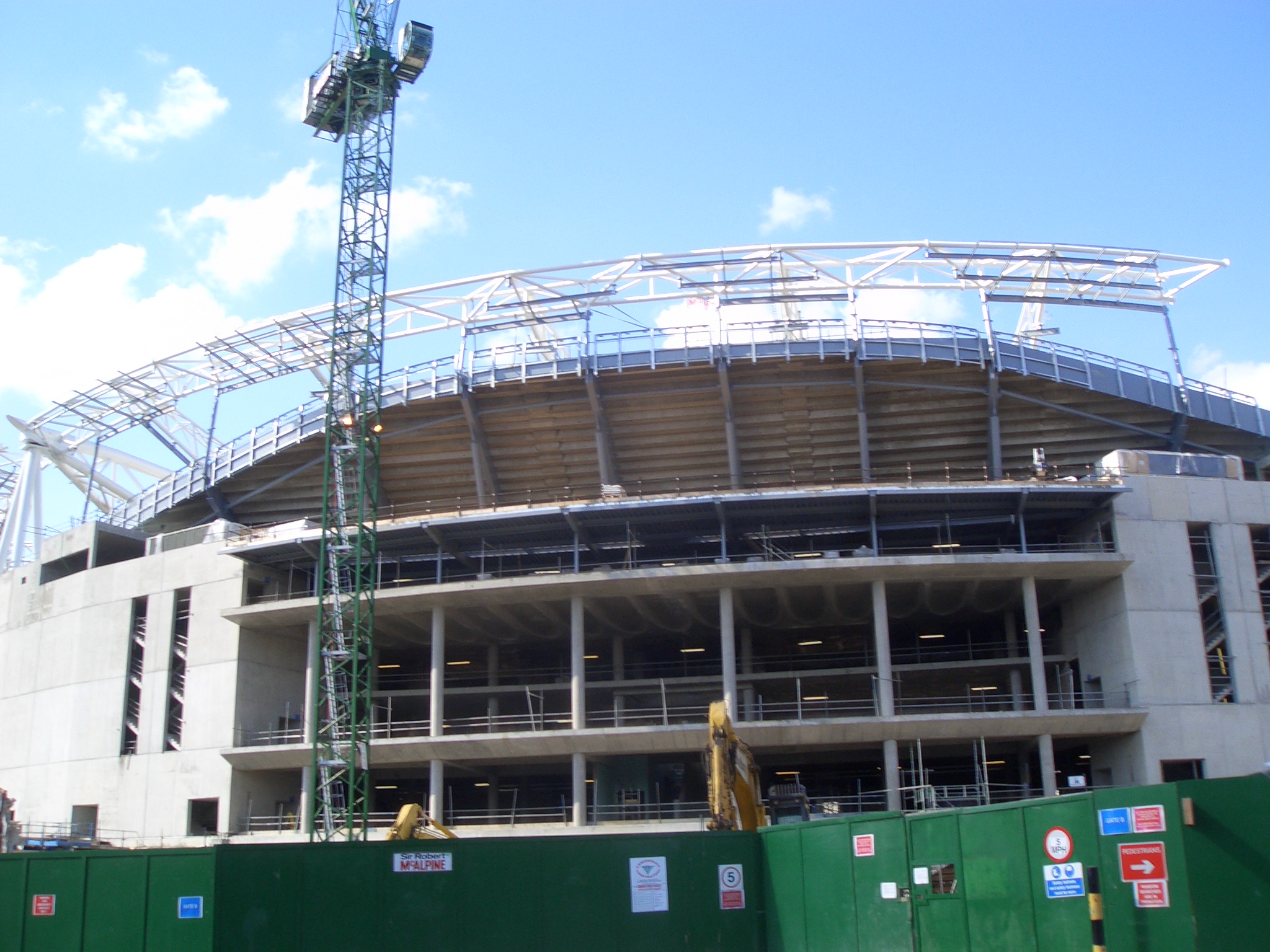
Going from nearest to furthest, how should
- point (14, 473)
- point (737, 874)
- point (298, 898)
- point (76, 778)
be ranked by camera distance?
point (298, 898)
point (737, 874)
point (76, 778)
point (14, 473)

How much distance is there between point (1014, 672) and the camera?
41469 millimetres

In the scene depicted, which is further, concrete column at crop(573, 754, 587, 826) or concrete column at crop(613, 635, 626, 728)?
concrete column at crop(613, 635, 626, 728)

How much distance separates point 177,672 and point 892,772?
2704 cm

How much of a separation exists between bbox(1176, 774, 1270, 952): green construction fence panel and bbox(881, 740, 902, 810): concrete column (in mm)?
26124

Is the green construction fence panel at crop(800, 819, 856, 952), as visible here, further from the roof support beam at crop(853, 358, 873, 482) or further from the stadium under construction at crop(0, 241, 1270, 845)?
the roof support beam at crop(853, 358, 873, 482)

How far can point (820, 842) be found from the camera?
17531 millimetres

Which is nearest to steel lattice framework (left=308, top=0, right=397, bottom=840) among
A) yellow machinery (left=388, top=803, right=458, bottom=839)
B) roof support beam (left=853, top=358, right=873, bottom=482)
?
yellow machinery (left=388, top=803, right=458, bottom=839)

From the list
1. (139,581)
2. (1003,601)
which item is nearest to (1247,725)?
(1003,601)

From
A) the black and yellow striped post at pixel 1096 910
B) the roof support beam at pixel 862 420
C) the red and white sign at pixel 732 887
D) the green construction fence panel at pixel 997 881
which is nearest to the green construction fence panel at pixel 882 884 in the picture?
the green construction fence panel at pixel 997 881

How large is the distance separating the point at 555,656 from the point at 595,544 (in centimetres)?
893

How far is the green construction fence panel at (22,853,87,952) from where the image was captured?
18359 mm

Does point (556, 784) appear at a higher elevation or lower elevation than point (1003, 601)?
lower

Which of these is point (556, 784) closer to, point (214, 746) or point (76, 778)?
point (214, 746)

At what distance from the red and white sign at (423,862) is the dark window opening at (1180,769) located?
89.9 feet
